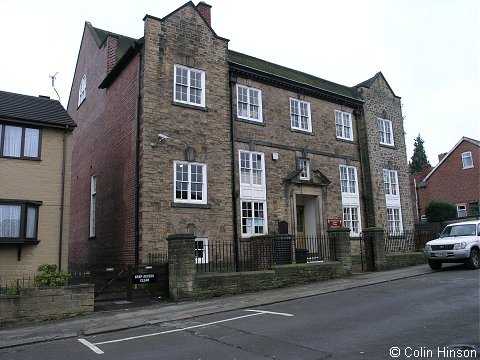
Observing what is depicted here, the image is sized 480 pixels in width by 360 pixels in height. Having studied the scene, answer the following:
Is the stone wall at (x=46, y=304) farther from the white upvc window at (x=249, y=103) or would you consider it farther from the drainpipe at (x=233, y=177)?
the white upvc window at (x=249, y=103)

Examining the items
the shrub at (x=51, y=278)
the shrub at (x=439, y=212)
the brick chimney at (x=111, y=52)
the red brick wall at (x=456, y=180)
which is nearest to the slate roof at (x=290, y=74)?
the brick chimney at (x=111, y=52)

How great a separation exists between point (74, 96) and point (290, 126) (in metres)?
14.3

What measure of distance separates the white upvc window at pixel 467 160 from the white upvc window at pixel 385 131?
1755cm

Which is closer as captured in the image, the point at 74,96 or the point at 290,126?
the point at 290,126

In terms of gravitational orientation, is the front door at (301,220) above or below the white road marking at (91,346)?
above

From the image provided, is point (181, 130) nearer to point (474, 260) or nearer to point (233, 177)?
point (233, 177)

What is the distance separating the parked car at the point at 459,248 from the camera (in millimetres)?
15780

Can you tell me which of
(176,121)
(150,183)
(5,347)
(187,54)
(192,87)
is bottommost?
(5,347)

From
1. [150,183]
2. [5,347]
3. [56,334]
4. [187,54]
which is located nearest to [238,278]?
[150,183]

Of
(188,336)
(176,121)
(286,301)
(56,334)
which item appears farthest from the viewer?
(176,121)

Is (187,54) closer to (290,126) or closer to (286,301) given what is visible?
(290,126)

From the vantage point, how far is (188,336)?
8.02m

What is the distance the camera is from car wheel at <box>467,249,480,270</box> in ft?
51.8

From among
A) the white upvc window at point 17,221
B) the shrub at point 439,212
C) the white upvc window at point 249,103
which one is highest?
the white upvc window at point 249,103
